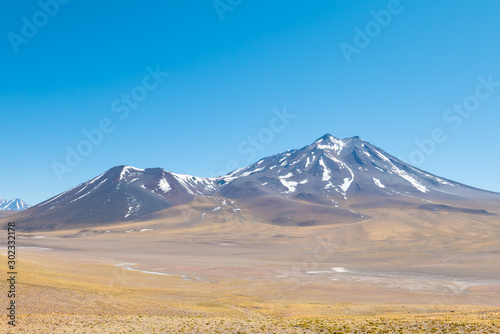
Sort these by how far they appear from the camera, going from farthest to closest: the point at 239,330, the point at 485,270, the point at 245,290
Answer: the point at 485,270, the point at 245,290, the point at 239,330

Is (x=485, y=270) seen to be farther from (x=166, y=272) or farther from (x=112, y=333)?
(x=112, y=333)

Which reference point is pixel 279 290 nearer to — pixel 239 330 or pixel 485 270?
pixel 239 330

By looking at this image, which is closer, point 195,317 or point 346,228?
point 195,317

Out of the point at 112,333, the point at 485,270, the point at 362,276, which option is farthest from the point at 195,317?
the point at 485,270

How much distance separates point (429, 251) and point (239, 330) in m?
A: 112

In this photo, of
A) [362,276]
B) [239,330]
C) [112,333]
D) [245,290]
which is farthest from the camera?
[362,276]

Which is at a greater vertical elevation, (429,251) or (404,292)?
(404,292)

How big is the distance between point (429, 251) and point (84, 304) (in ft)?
379

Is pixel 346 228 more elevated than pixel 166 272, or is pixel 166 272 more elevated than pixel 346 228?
pixel 166 272

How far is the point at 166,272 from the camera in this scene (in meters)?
77.2

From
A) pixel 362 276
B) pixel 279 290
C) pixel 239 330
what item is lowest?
pixel 362 276

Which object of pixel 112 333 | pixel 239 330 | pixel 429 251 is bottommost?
pixel 429 251

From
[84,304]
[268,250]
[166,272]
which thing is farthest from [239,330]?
[268,250]

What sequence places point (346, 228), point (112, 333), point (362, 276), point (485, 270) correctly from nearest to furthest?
point (112, 333) → point (362, 276) → point (485, 270) → point (346, 228)
